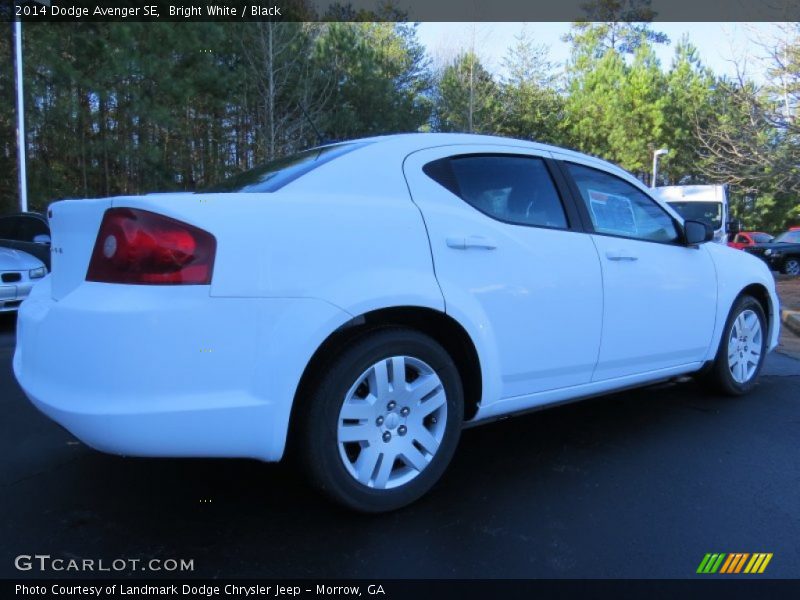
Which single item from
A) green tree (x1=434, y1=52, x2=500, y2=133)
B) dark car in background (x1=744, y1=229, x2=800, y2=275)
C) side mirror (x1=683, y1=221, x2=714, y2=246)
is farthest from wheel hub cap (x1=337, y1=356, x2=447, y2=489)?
green tree (x1=434, y1=52, x2=500, y2=133)

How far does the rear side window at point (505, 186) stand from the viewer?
291cm

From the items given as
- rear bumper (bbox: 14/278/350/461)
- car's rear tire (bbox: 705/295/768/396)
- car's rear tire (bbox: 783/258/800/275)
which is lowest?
car's rear tire (bbox: 783/258/800/275)

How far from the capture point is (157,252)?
2.16 meters

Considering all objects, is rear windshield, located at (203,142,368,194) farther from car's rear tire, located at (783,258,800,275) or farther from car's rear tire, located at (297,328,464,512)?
car's rear tire, located at (783,258,800,275)

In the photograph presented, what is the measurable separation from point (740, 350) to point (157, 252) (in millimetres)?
3959

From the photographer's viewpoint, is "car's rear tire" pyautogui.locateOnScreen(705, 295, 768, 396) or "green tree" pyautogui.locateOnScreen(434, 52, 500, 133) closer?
"car's rear tire" pyautogui.locateOnScreen(705, 295, 768, 396)

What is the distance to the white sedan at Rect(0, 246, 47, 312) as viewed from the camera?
22.1 feet

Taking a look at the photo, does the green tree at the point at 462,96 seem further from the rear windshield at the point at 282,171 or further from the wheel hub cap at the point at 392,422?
the wheel hub cap at the point at 392,422

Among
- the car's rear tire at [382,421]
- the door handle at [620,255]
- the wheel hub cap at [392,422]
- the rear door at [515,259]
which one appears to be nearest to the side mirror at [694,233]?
the door handle at [620,255]

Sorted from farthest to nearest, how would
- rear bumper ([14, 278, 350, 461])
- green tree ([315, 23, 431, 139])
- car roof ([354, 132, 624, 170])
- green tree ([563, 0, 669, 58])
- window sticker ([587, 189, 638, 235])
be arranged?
green tree ([563, 0, 669, 58]) → green tree ([315, 23, 431, 139]) → window sticker ([587, 189, 638, 235]) → car roof ([354, 132, 624, 170]) → rear bumper ([14, 278, 350, 461])

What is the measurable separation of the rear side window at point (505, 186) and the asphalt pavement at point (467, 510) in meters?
1.26

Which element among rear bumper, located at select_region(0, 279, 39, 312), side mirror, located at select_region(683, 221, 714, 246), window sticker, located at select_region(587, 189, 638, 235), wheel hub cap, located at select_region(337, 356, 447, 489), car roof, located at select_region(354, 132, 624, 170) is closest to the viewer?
wheel hub cap, located at select_region(337, 356, 447, 489)

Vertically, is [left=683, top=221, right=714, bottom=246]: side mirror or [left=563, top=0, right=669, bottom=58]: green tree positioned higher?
[left=563, top=0, right=669, bottom=58]: green tree

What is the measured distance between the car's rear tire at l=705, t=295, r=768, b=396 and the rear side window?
1.80 meters
